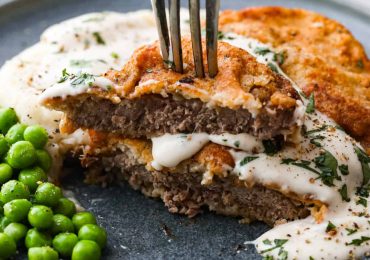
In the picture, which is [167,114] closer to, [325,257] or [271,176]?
[271,176]

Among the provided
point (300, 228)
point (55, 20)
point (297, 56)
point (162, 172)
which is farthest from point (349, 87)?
point (55, 20)

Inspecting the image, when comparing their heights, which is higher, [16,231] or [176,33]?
[176,33]

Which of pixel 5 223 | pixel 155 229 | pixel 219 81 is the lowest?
pixel 155 229

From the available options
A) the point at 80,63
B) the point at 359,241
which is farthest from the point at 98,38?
the point at 359,241

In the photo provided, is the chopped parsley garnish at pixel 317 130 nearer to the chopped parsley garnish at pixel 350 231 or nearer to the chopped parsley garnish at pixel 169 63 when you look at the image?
the chopped parsley garnish at pixel 350 231

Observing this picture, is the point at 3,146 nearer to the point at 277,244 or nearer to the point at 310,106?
the point at 277,244

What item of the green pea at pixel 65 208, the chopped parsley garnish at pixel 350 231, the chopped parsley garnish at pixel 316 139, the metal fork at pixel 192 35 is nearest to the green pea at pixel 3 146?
the green pea at pixel 65 208
